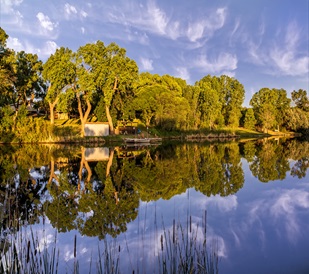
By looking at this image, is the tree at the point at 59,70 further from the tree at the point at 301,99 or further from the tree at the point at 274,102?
the tree at the point at 301,99

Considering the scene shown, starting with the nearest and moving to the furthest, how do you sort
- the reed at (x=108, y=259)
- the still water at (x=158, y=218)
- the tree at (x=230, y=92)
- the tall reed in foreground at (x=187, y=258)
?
the reed at (x=108, y=259) < the tall reed in foreground at (x=187, y=258) < the still water at (x=158, y=218) < the tree at (x=230, y=92)

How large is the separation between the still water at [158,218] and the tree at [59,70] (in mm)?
33570

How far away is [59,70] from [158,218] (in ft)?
150

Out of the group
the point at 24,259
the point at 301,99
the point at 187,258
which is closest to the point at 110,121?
the point at 24,259

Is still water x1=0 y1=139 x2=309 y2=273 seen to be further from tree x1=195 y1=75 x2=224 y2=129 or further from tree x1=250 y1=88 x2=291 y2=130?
tree x1=250 y1=88 x2=291 y2=130

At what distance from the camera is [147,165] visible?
21375 mm

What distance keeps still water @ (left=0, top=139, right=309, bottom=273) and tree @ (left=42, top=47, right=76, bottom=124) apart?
110ft

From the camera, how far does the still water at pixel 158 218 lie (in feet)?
20.0

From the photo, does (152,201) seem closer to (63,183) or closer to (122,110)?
(63,183)

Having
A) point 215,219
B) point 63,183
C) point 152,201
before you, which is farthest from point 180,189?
point 63,183

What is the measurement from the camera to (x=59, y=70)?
49.9 m

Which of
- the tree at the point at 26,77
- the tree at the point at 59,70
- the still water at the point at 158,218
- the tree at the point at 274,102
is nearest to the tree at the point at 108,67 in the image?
the tree at the point at 59,70

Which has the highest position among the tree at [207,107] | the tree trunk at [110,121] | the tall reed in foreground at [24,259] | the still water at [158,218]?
the tree at [207,107]

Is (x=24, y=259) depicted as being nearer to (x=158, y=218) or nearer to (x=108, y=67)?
(x=158, y=218)
